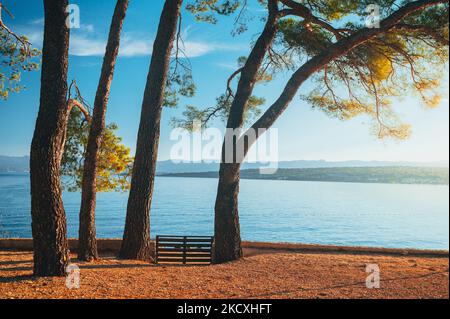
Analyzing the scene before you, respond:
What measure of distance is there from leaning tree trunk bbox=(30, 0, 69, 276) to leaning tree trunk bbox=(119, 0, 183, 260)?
99.2 inches

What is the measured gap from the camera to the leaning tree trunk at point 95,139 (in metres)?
8.51

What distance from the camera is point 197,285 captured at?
611 cm

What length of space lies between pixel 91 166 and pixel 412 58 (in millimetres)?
7863

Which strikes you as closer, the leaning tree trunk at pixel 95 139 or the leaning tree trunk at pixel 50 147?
Result: the leaning tree trunk at pixel 50 147

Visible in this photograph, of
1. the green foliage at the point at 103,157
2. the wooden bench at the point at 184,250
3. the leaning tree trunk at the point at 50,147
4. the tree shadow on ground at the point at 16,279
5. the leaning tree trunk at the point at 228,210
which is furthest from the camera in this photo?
the green foliage at the point at 103,157

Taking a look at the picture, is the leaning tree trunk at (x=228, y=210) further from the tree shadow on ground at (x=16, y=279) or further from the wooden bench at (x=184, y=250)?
the tree shadow on ground at (x=16, y=279)

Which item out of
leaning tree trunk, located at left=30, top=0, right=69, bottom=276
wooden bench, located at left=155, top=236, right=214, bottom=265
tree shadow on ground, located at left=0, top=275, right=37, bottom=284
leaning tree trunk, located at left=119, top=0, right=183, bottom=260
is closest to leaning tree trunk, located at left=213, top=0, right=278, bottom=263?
wooden bench, located at left=155, top=236, right=214, bottom=265

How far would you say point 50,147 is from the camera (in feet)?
20.3

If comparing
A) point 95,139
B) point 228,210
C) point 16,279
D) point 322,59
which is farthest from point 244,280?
point 322,59

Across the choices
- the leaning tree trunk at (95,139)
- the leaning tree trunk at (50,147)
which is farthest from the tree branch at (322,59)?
the leaning tree trunk at (50,147)

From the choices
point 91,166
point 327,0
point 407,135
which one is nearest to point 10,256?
point 91,166

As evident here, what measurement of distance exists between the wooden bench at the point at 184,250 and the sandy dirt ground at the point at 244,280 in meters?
0.97

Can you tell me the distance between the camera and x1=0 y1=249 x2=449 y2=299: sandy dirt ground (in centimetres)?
553

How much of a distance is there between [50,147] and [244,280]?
3.86 m
